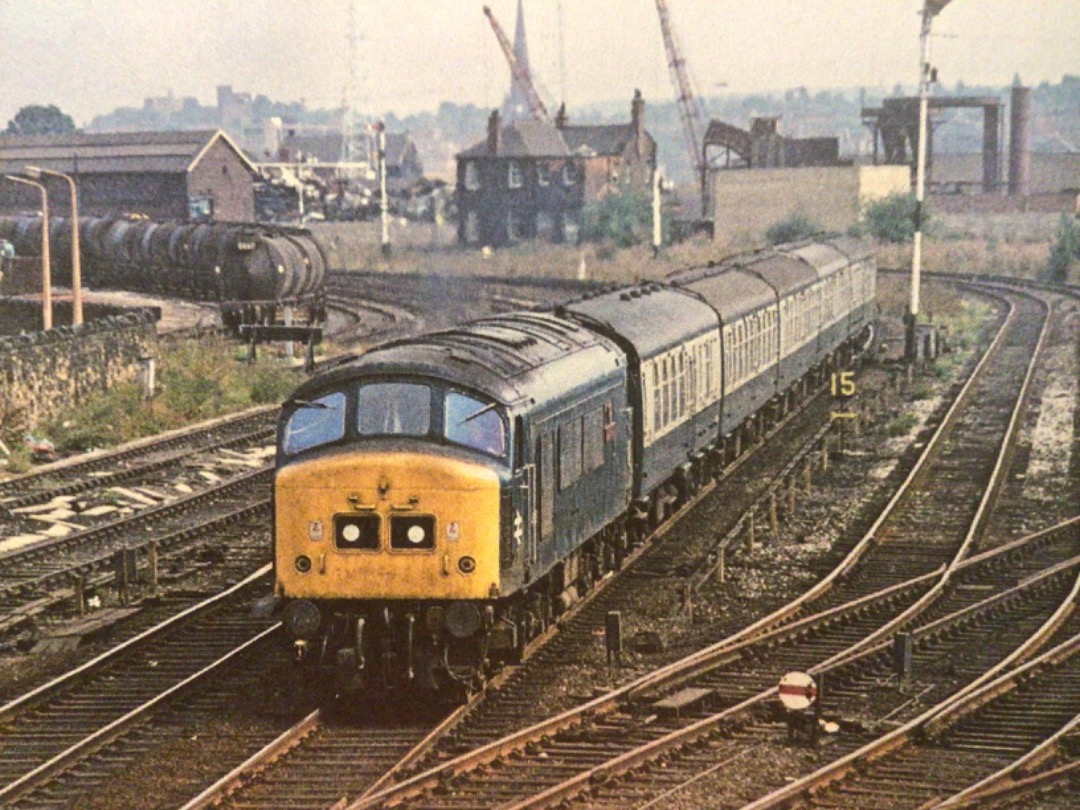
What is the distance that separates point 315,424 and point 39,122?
127556 millimetres

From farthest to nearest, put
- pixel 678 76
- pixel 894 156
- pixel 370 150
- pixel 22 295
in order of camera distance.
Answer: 1. pixel 370 150
2. pixel 678 76
3. pixel 894 156
4. pixel 22 295

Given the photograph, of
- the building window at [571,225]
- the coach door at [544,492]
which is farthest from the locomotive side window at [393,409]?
the building window at [571,225]

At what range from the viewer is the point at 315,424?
568 inches

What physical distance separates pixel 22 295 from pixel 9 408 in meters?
13.7

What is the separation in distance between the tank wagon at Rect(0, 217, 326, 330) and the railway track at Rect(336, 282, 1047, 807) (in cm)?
1988

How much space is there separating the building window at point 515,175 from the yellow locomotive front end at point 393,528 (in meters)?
80.6

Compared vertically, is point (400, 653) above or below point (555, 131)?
below

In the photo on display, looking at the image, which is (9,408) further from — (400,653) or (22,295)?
(400,653)

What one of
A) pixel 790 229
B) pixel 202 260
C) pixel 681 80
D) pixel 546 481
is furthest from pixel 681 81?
pixel 546 481

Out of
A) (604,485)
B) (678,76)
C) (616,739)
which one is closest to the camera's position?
(616,739)

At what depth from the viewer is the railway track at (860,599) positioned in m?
13.1

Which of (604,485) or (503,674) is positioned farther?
(604,485)

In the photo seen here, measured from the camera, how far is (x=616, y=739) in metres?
13.8

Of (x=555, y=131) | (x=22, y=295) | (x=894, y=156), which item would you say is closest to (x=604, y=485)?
(x=22, y=295)
